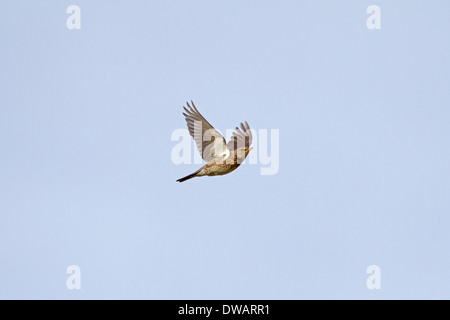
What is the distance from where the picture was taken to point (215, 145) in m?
20.6

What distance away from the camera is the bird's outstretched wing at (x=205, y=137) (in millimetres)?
20547

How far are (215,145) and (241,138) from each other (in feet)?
2.97

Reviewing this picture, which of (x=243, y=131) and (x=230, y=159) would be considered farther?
(x=243, y=131)

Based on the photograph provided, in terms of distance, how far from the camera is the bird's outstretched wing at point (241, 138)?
2089cm

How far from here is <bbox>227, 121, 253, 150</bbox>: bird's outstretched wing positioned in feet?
68.5

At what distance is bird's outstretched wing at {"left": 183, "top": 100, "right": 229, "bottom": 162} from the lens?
67.4 feet

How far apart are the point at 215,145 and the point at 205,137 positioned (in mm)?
327

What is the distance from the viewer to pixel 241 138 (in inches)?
835

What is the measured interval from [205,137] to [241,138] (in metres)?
1.03
